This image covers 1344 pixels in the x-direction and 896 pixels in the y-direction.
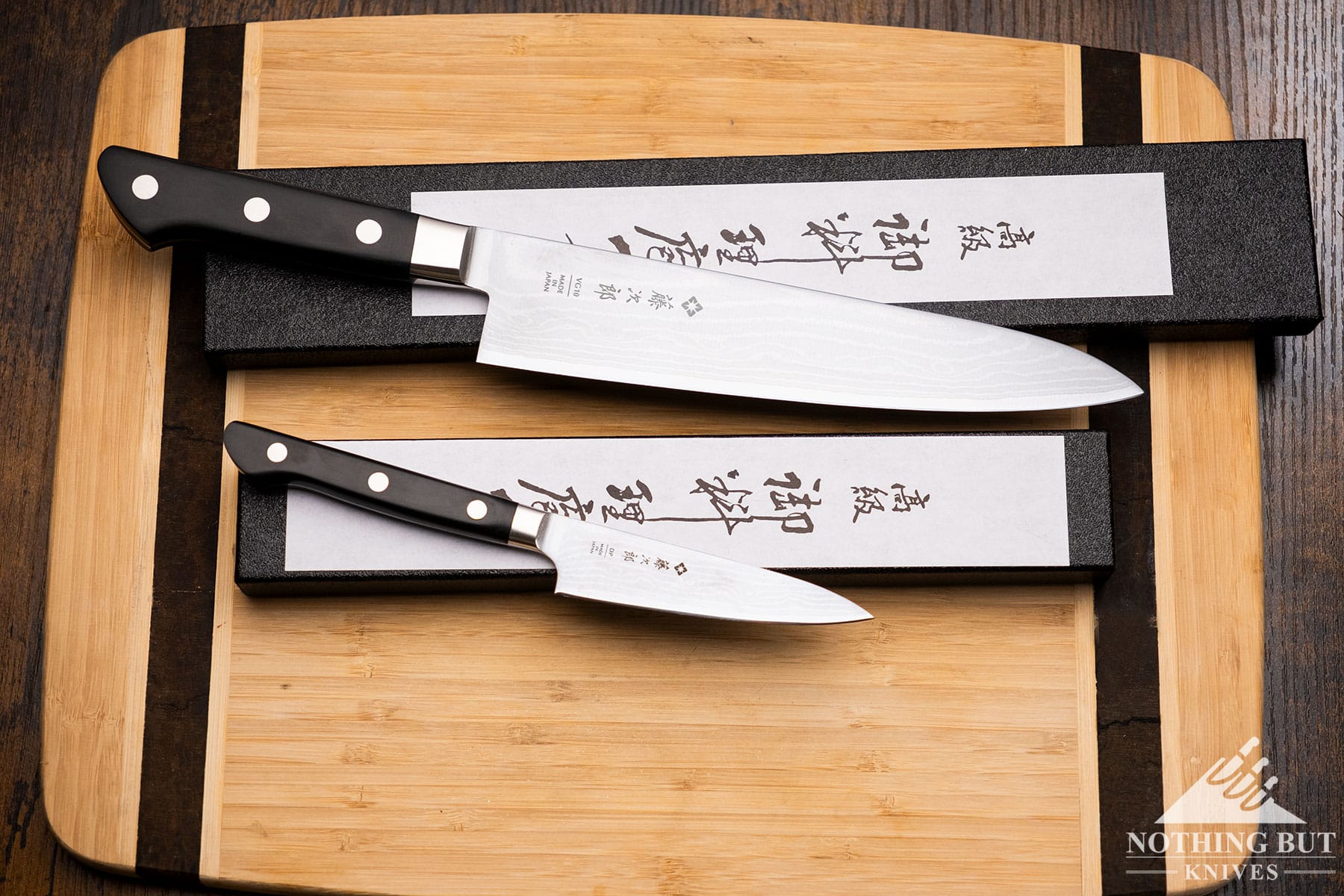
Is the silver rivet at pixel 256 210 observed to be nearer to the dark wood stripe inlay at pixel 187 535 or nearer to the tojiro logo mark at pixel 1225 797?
the dark wood stripe inlay at pixel 187 535

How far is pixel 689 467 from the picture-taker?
829mm

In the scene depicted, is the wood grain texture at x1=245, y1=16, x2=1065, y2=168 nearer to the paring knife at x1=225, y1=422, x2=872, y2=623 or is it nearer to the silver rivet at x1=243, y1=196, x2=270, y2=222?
the silver rivet at x1=243, y1=196, x2=270, y2=222

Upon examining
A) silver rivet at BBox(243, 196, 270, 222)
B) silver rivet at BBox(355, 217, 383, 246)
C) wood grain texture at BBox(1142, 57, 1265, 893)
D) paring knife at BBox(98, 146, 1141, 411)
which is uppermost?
silver rivet at BBox(243, 196, 270, 222)

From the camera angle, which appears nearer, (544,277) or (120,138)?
(544,277)

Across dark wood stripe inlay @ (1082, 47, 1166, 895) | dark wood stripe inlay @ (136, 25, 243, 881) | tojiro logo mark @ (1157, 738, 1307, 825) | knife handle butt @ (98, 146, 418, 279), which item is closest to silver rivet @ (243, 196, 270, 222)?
knife handle butt @ (98, 146, 418, 279)

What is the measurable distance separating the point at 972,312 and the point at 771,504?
0.79ft

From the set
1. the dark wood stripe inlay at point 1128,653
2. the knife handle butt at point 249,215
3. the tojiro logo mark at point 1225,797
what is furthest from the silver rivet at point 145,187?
the tojiro logo mark at point 1225,797

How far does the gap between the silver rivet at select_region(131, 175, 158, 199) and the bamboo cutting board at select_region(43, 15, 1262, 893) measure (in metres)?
0.08

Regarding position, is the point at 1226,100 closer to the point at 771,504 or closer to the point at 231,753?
the point at 771,504

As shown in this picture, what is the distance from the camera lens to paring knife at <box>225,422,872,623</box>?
0.79m

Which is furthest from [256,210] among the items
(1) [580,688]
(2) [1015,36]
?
(2) [1015,36]

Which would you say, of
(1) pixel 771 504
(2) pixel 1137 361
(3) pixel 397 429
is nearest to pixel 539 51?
(3) pixel 397 429

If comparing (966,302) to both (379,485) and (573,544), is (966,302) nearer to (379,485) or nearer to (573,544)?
(573,544)

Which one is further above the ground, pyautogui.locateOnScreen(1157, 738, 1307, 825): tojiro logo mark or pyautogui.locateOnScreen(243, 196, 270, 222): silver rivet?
pyautogui.locateOnScreen(243, 196, 270, 222): silver rivet
